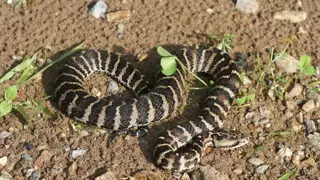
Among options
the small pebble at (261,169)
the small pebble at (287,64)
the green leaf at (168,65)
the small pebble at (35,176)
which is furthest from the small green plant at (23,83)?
the small pebble at (287,64)

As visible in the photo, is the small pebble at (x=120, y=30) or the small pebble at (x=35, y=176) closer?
the small pebble at (x=35, y=176)

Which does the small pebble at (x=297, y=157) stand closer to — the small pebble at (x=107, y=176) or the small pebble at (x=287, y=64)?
the small pebble at (x=287, y=64)

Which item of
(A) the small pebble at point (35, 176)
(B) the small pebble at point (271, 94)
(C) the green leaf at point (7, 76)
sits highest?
(C) the green leaf at point (7, 76)

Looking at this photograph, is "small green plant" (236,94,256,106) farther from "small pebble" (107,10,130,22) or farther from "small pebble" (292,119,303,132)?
"small pebble" (107,10,130,22)

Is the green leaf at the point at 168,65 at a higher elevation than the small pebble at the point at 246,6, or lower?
lower

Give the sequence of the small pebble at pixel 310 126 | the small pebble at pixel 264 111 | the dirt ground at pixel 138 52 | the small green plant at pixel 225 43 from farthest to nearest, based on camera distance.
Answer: the small green plant at pixel 225 43 → the small pebble at pixel 264 111 → the small pebble at pixel 310 126 → the dirt ground at pixel 138 52

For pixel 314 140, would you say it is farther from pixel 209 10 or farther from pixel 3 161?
pixel 3 161

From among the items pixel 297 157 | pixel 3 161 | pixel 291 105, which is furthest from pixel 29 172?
pixel 291 105
